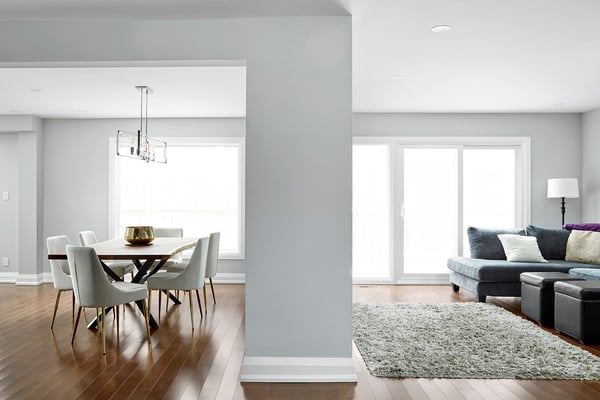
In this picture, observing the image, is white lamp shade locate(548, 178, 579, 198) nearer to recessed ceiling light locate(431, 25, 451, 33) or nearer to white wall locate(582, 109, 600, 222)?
white wall locate(582, 109, 600, 222)

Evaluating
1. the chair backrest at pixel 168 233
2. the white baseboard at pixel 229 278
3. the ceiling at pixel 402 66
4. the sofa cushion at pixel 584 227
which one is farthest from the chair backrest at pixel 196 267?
the sofa cushion at pixel 584 227

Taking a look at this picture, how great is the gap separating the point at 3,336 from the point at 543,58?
218 inches

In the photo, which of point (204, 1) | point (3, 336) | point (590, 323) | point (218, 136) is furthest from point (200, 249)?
point (590, 323)

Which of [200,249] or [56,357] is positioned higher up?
[200,249]

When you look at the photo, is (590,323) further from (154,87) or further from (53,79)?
(53,79)

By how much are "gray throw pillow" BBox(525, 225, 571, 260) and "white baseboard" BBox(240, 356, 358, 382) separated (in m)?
4.03

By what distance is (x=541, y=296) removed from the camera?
183 inches

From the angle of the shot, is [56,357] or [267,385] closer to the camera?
[267,385]

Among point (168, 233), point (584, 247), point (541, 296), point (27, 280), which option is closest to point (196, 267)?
point (168, 233)

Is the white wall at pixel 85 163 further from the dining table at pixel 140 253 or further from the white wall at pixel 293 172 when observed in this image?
the white wall at pixel 293 172

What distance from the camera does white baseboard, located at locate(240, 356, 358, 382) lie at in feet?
10.6

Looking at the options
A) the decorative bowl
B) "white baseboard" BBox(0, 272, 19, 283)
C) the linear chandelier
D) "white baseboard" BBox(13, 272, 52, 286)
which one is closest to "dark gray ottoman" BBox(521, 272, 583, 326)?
the decorative bowl

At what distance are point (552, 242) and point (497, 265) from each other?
3.86 ft

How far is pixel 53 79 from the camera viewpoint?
16.1 feet
